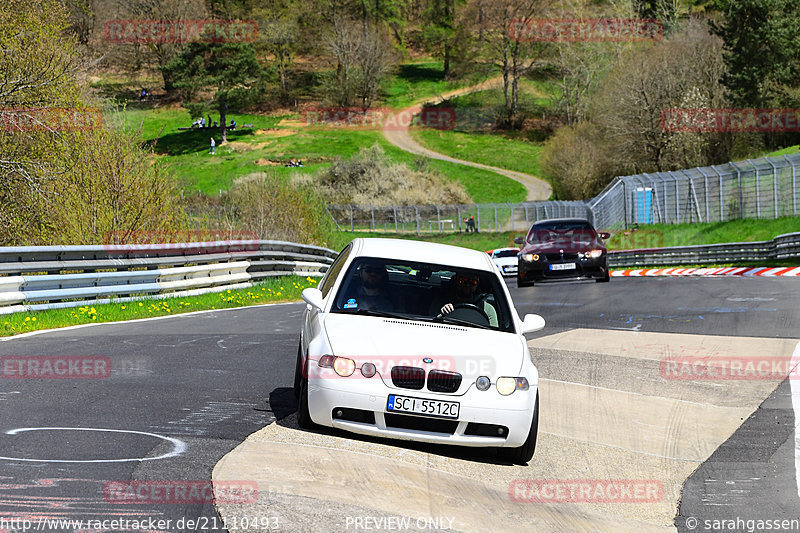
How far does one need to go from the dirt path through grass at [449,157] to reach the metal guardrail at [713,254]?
4024 cm

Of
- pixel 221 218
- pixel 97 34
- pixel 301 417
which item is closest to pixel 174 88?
pixel 97 34

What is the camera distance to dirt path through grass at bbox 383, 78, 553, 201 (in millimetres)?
84438

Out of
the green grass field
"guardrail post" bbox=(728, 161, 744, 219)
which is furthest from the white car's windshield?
the green grass field

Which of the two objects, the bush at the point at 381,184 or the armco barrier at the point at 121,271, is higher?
the armco barrier at the point at 121,271

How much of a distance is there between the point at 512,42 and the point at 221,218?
81645 millimetres

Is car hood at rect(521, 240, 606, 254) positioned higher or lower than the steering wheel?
lower

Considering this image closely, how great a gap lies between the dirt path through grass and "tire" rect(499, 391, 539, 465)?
74.0 metres

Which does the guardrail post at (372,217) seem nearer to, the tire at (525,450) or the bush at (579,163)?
the bush at (579,163)

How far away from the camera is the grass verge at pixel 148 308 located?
13.5 meters

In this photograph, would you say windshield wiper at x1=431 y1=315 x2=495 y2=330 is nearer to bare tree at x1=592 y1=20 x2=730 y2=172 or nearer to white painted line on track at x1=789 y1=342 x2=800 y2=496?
white painted line on track at x1=789 y1=342 x2=800 y2=496

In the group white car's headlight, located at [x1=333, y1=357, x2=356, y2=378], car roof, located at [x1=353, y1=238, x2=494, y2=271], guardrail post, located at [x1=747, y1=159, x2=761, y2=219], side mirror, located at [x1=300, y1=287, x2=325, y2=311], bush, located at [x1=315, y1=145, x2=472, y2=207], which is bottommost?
bush, located at [x1=315, y1=145, x2=472, y2=207]

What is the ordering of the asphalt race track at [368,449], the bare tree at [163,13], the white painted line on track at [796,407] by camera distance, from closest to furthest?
the asphalt race track at [368,449] → the white painted line on track at [796,407] → the bare tree at [163,13]

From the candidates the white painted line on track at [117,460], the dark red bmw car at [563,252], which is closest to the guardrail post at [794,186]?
the dark red bmw car at [563,252]

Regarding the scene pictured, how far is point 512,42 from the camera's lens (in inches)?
4097
